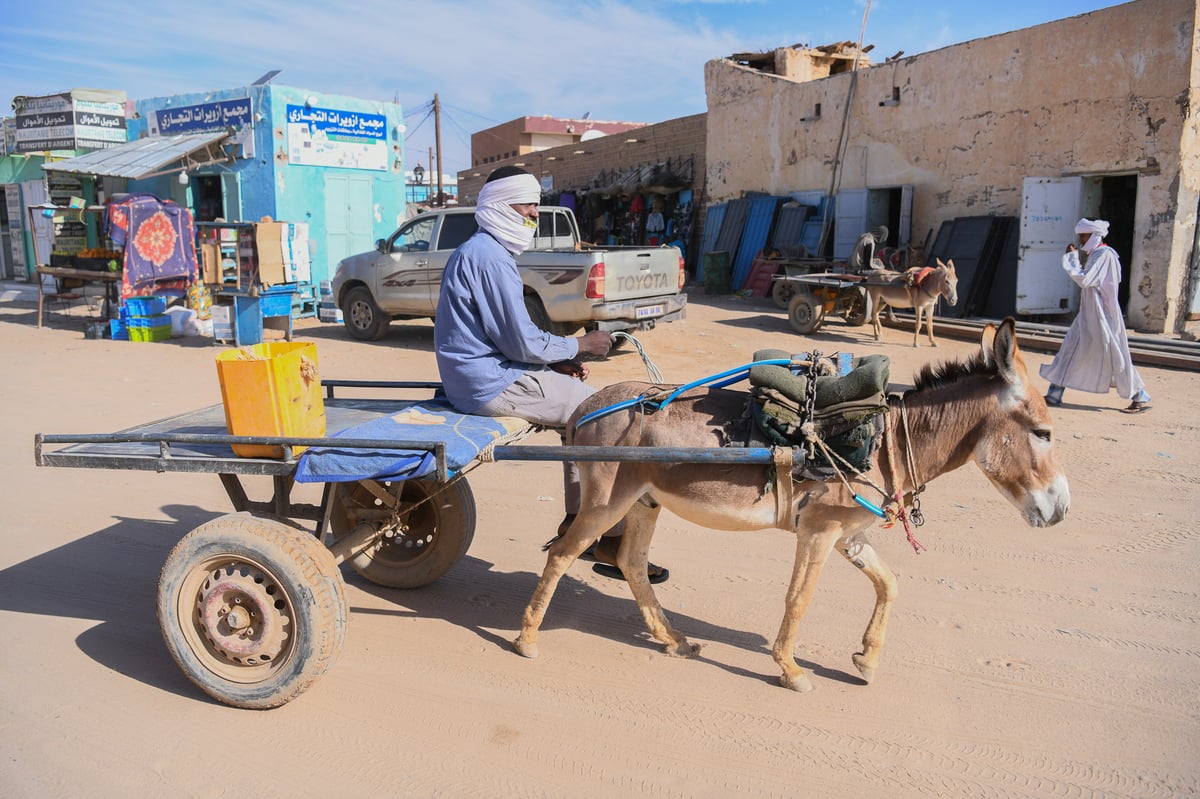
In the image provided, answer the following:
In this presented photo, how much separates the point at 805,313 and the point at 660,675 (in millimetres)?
12194

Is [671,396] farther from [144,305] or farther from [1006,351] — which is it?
[144,305]

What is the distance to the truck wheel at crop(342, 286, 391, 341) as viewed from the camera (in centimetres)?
1466

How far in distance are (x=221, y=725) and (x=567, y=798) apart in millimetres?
1580

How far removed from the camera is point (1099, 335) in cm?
934

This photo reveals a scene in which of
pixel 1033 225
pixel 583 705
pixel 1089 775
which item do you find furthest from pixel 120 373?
pixel 1033 225

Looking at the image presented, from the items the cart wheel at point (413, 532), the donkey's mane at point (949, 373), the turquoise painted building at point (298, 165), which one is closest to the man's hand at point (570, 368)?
the cart wheel at point (413, 532)

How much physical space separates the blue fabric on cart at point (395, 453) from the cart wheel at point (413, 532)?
75cm

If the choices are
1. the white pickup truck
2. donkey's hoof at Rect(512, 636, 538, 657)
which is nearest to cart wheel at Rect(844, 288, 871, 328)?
the white pickup truck

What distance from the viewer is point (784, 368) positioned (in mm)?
3848

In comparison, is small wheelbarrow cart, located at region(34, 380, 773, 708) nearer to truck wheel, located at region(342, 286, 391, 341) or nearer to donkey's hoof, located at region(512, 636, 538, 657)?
donkey's hoof, located at region(512, 636, 538, 657)

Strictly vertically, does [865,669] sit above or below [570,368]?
below

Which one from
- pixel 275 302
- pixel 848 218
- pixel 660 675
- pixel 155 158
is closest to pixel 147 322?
pixel 275 302

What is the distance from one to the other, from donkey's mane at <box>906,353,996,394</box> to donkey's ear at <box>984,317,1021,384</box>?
0.50 feet

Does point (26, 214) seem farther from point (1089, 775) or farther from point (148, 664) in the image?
point (1089, 775)
